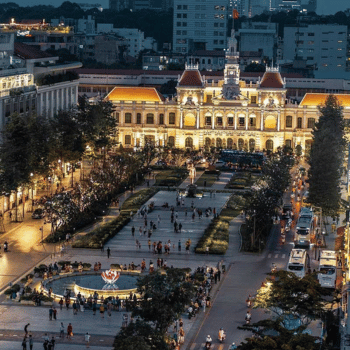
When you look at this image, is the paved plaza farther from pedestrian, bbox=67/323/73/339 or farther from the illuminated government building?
the illuminated government building

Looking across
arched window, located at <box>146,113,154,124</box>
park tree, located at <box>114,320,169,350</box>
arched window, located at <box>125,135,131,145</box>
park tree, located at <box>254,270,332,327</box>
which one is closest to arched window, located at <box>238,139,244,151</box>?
arched window, located at <box>146,113,154,124</box>

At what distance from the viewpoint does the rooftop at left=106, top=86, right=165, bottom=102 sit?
167m

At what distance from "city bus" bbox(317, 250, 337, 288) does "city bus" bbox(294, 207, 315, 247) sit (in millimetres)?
7827

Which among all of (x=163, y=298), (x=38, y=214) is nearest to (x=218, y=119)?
(x=38, y=214)

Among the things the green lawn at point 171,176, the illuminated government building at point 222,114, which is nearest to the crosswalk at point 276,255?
the green lawn at point 171,176

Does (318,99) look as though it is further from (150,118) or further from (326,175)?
(326,175)

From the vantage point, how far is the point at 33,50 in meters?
143

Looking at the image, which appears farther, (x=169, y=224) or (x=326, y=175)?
(x=326, y=175)

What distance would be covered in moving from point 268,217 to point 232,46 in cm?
7069

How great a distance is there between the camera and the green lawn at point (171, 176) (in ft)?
429

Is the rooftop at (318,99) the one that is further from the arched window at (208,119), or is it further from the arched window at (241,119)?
the arched window at (208,119)

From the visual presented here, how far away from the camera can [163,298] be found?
64812mm

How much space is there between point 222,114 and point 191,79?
24.1 ft

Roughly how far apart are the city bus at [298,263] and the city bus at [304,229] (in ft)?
25.0
